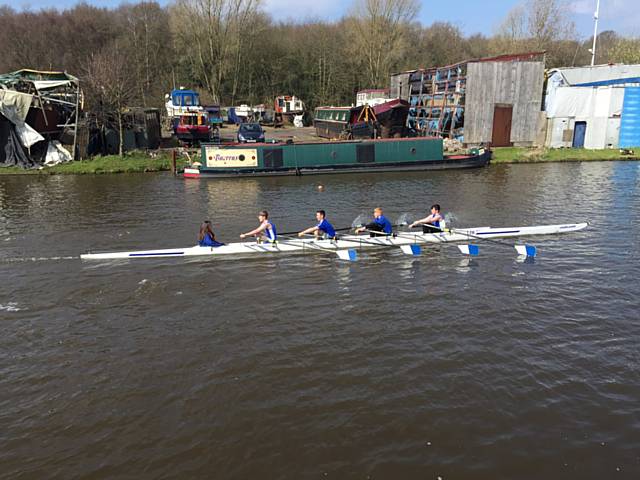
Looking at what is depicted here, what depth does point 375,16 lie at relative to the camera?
65.8 m

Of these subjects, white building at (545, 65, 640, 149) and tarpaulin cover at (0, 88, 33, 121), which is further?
white building at (545, 65, 640, 149)

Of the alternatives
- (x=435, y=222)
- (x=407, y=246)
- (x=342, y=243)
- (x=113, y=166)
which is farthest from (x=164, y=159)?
(x=407, y=246)

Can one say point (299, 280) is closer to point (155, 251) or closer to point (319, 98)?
point (155, 251)

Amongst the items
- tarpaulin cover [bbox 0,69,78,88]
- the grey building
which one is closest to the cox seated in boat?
tarpaulin cover [bbox 0,69,78,88]

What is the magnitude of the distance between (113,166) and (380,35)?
44048 millimetres

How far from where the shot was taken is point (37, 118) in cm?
3525

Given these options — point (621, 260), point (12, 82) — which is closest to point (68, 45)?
point (12, 82)

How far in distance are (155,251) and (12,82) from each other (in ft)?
90.2

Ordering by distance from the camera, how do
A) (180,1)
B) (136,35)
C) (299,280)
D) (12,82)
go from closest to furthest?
1. (299,280)
2. (12,82)
3. (180,1)
4. (136,35)

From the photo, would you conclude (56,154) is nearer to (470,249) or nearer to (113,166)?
(113,166)

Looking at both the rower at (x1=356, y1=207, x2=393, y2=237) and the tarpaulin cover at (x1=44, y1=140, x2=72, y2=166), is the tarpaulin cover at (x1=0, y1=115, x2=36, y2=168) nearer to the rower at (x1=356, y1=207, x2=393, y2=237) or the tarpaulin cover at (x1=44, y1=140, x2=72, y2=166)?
the tarpaulin cover at (x1=44, y1=140, x2=72, y2=166)

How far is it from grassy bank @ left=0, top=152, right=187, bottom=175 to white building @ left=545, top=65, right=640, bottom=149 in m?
30.8

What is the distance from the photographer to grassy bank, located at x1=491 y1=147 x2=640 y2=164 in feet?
128

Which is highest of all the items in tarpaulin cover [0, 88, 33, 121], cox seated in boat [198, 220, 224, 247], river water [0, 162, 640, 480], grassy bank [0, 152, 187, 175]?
tarpaulin cover [0, 88, 33, 121]
